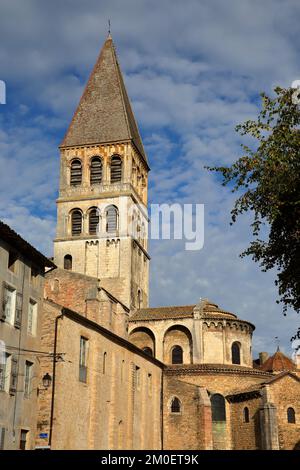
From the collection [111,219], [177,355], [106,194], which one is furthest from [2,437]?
[106,194]

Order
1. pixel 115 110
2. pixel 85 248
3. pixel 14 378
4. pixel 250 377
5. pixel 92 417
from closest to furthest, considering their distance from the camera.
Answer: pixel 14 378
pixel 92 417
pixel 250 377
pixel 85 248
pixel 115 110

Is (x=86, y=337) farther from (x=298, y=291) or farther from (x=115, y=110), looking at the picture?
(x=115, y=110)

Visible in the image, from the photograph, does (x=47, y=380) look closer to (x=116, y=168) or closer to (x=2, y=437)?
(x=2, y=437)

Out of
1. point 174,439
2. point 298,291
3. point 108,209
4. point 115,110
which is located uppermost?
point 115,110

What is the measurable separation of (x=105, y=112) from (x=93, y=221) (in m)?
11.7

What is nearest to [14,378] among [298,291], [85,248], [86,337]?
[86,337]

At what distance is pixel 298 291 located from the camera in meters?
21.3

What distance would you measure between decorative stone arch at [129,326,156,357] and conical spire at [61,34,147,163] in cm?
1847

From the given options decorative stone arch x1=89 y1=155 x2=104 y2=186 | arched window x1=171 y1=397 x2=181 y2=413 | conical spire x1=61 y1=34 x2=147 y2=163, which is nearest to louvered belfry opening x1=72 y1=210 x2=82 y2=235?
decorative stone arch x1=89 y1=155 x2=104 y2=186

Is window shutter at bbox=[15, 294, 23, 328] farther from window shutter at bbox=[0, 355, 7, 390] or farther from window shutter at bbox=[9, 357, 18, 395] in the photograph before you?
window shutter at bbox=[0, 355, 7, 390]

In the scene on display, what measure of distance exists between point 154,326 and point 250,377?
831 cm

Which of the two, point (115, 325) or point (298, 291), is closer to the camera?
point (298, 291)

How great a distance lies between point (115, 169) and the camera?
58281 millimetres

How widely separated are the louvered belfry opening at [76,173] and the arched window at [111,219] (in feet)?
15.0
